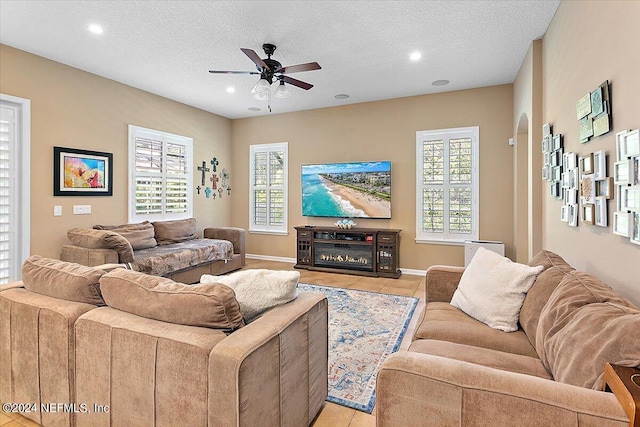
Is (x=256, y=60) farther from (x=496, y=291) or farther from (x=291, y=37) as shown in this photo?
(x=496, y=291)

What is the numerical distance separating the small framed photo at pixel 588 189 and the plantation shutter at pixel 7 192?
5486 mm

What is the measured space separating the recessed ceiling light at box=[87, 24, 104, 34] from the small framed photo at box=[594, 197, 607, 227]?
4406 millimetres

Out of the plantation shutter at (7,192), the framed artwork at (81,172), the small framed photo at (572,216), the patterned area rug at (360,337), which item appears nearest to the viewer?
the patterned area rug at (360,337)

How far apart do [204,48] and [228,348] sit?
357cm

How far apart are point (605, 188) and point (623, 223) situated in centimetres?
30

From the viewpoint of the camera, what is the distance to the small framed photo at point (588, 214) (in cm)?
207

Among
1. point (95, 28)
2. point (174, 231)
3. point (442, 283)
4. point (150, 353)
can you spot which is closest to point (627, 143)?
point (442, 283)

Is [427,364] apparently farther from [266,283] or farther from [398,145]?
[398,145]

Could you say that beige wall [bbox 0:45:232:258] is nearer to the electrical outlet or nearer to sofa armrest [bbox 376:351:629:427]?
the electrical outlet

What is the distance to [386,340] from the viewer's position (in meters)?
2.98

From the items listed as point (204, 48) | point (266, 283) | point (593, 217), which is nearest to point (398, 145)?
point (204, 48)

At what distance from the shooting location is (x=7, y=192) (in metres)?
3.78

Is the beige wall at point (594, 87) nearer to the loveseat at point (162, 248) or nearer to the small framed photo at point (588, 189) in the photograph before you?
the small framed photo at point (588, 189)

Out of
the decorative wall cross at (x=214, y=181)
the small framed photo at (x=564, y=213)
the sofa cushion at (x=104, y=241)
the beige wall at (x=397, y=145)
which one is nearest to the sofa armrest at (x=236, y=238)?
the beige wall at (x=397, y=145)
